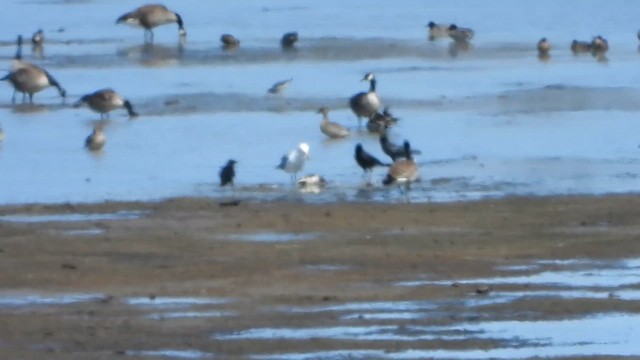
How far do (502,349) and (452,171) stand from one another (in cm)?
770

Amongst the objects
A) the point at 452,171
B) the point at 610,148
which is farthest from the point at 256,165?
the point at 610,148

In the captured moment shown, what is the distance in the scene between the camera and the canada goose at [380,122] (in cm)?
2027

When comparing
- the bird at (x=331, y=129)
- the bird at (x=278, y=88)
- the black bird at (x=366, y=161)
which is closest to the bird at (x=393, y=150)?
the black bird at (x=366, y=161)

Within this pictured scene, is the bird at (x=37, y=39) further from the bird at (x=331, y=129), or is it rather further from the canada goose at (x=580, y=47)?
the bird at (x=331, y=129)

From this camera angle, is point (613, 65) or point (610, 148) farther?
point (613, 65)

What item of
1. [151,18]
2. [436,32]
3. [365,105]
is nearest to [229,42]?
[151,18]

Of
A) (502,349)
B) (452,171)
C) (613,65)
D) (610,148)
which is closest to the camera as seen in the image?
(502,349)

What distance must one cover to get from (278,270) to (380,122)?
28.9 ft

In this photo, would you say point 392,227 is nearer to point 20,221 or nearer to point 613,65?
point 20,221

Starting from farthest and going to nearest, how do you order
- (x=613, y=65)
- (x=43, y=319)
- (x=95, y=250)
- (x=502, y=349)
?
(x=613, y=65) → (x=95, y=250) → (x=43, y=319) → (x=502, y=349)

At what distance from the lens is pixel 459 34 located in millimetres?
32312

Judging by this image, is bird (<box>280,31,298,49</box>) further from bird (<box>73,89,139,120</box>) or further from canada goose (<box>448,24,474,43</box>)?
bird (<box>73,89,139,120</box>)

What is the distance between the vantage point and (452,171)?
16.7 meters

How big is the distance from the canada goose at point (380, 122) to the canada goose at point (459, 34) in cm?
1184
